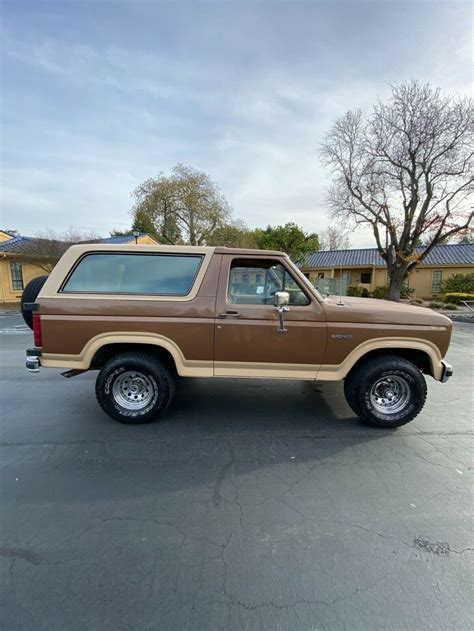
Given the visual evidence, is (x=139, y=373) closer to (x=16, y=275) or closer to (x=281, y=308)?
(x=281, y=308)

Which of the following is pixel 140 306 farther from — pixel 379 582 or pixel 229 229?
pixel 229 229

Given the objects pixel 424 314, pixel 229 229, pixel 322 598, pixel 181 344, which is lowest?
pixel 322 598

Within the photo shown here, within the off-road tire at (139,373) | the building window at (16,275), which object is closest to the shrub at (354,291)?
the off-road tire at (139,373)

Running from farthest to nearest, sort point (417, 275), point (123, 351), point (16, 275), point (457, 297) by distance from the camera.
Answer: point (417, 275)
point (457, 297)
point (16, 275)
point (123, 351)

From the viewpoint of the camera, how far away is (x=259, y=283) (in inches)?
147

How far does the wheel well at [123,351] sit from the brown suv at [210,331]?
24mm

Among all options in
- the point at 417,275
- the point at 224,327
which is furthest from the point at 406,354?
the point at 417,275

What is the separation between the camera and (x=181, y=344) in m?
3.47

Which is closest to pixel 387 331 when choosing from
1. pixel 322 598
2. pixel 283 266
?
pixel 283 266

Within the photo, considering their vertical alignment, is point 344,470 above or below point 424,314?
below

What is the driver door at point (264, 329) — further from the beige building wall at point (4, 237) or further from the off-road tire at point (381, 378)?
the beige building wall at point (4, 237)

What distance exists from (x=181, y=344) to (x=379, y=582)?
2596 millimetres

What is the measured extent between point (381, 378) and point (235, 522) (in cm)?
228

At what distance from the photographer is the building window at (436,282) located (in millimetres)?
26016
